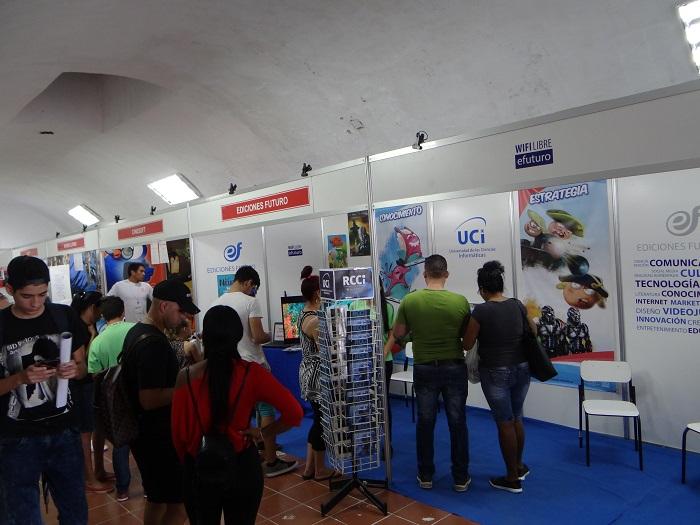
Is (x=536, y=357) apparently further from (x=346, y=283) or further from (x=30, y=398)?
(x=30, y=398)

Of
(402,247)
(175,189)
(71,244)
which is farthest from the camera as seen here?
(175,189)

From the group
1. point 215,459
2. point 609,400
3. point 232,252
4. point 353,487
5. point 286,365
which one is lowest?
point 353,487

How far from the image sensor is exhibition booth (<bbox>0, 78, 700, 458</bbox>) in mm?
2898

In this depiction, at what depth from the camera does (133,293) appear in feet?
20.4

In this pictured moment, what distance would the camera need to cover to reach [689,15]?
376cm

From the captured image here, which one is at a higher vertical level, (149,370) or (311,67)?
(311,67)

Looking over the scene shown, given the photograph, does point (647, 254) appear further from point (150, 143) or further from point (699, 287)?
point (150, 143)

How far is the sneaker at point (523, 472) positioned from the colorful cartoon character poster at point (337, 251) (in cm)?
311

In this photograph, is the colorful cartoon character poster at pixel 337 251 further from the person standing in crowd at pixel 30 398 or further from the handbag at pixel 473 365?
the person standing in crowd at pixel 30 398

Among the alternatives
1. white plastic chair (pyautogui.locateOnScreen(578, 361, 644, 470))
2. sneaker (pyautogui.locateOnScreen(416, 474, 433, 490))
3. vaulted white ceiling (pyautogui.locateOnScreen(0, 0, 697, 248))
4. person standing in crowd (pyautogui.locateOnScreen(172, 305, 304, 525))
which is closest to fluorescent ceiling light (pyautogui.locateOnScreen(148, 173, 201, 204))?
vaulted white ceiling (pyautogui.locateOnScreen(0, 0, 697, 248))

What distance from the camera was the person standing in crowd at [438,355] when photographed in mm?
3438

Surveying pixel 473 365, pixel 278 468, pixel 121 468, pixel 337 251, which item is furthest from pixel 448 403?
pixel 337 251

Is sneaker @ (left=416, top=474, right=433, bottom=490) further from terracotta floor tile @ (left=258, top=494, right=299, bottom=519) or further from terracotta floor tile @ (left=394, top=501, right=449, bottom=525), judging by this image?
terracotta floor tile @ (left=258, top=494, right=299, bottom=519)

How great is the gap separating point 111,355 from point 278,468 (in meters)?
1.51
